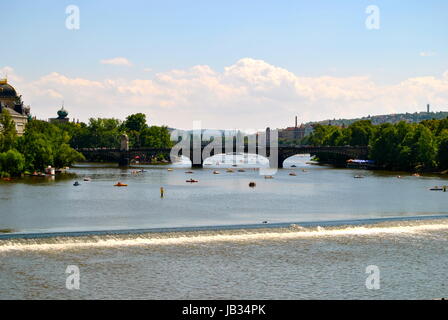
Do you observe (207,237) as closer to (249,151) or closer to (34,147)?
(34,147)

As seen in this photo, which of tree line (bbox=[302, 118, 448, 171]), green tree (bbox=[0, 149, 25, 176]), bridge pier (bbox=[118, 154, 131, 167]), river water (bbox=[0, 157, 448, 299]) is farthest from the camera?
bridge pier (bbox=[118, 154, 131, 167])

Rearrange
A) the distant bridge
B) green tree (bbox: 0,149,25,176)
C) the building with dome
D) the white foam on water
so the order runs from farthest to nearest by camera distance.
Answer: the building with dome, the distant bridge, green tree (bbox: 0,149,25,176), the white foam on water

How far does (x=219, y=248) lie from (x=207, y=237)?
2.82 meters

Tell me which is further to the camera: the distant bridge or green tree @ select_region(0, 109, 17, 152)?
the distant bridge

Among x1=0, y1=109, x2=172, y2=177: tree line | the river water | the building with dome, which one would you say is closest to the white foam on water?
the river water

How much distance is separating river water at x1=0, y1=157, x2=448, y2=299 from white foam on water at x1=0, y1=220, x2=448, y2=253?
72 mm

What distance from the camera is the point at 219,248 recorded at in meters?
39.9

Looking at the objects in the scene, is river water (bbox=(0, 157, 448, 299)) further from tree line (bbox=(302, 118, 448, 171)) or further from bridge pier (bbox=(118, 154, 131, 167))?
bridge pier (bbox=(118, 154, 131, 167))

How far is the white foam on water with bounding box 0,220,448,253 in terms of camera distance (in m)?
39.0

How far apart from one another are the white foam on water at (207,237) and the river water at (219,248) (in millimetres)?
72

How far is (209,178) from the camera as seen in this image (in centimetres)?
10712
